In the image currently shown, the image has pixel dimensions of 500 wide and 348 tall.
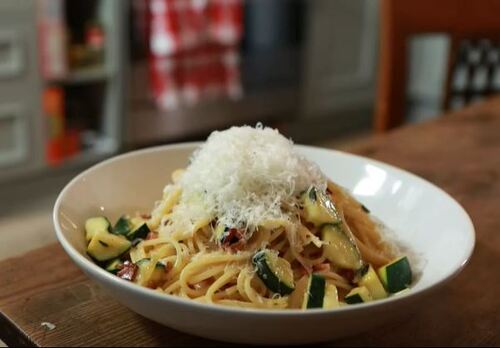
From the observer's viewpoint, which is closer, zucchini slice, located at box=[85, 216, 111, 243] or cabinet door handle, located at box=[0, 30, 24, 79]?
zucchini slice, located at box=[85, 216, 111, 243]

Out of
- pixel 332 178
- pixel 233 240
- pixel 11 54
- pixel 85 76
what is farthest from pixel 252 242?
pixel 85 76

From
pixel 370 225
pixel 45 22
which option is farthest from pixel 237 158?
pixel 45 22

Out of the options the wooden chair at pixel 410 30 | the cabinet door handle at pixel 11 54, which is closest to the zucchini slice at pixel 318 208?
the wooden chair at pixel 410 30

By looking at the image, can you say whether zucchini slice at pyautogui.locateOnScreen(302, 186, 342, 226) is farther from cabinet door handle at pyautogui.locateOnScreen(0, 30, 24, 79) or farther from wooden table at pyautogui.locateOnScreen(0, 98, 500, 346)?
cabinet door handle at pyautogui.locateOnScreen(0, 30, 24, 79)

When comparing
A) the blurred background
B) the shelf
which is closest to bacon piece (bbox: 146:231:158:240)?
the blurred background

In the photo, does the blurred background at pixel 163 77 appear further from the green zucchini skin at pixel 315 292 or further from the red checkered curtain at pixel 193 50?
the green zucchini skin at pixel 315 292

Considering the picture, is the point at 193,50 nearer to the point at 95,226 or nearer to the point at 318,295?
the point at 95,226
